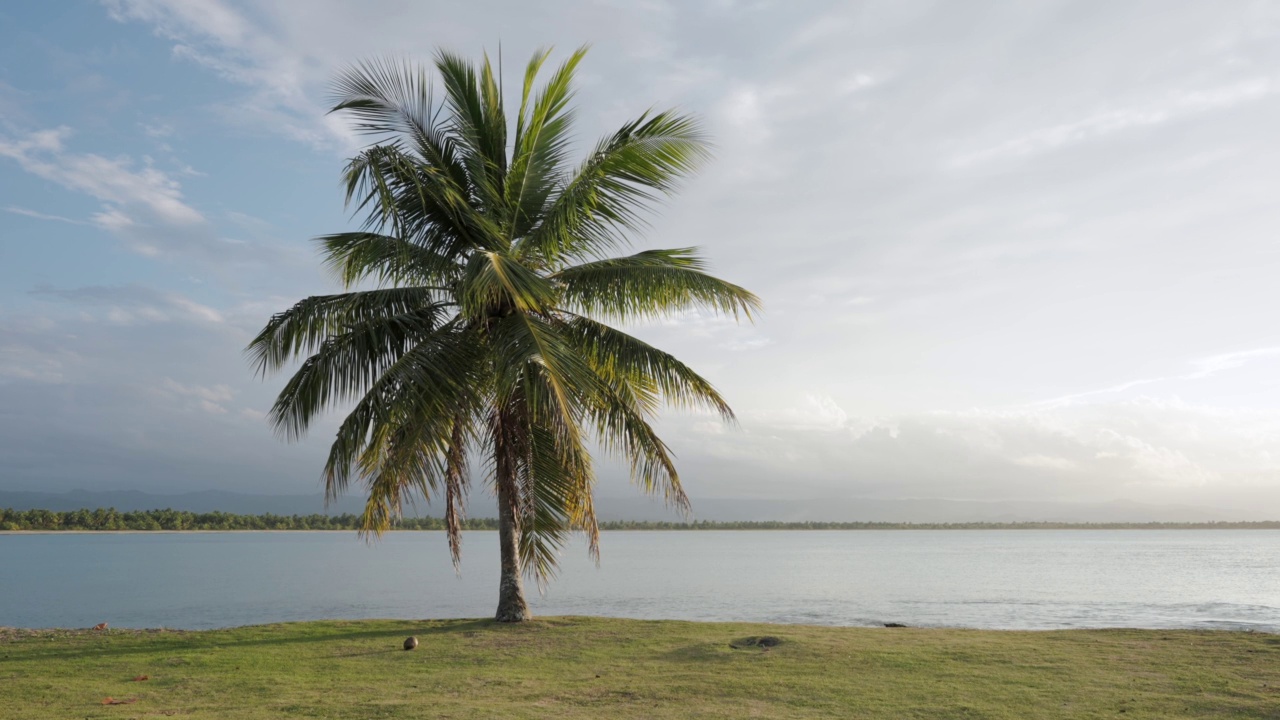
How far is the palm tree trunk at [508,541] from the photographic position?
1444 cm

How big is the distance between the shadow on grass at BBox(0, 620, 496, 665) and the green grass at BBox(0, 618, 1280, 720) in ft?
0.20

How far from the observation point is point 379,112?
47.2 ft

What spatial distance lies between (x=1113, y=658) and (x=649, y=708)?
21.6ft

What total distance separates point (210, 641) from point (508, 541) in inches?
190

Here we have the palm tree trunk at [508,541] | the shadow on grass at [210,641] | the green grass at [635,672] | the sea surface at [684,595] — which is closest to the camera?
the green grass at [635,672]

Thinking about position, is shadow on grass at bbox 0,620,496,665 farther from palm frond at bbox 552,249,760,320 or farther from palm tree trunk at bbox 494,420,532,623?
palm frond at bbox 552,249,760,320

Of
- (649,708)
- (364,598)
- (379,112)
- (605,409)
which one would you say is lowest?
(364,598)

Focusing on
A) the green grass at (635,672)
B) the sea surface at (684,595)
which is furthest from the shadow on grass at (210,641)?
the sea surface at (684,595)

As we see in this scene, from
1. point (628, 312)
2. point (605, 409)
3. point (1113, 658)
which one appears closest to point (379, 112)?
point (628, 312)

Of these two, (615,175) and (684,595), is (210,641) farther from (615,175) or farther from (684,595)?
(684,595)

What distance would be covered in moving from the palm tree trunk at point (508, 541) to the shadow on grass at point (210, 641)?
38cm

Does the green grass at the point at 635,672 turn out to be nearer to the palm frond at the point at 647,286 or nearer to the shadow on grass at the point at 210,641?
the shadow on grass at the point at 210,641

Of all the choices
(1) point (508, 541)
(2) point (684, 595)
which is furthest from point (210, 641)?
(2) point (684, 595)

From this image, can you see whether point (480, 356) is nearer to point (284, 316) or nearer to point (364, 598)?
point (284, 316)
